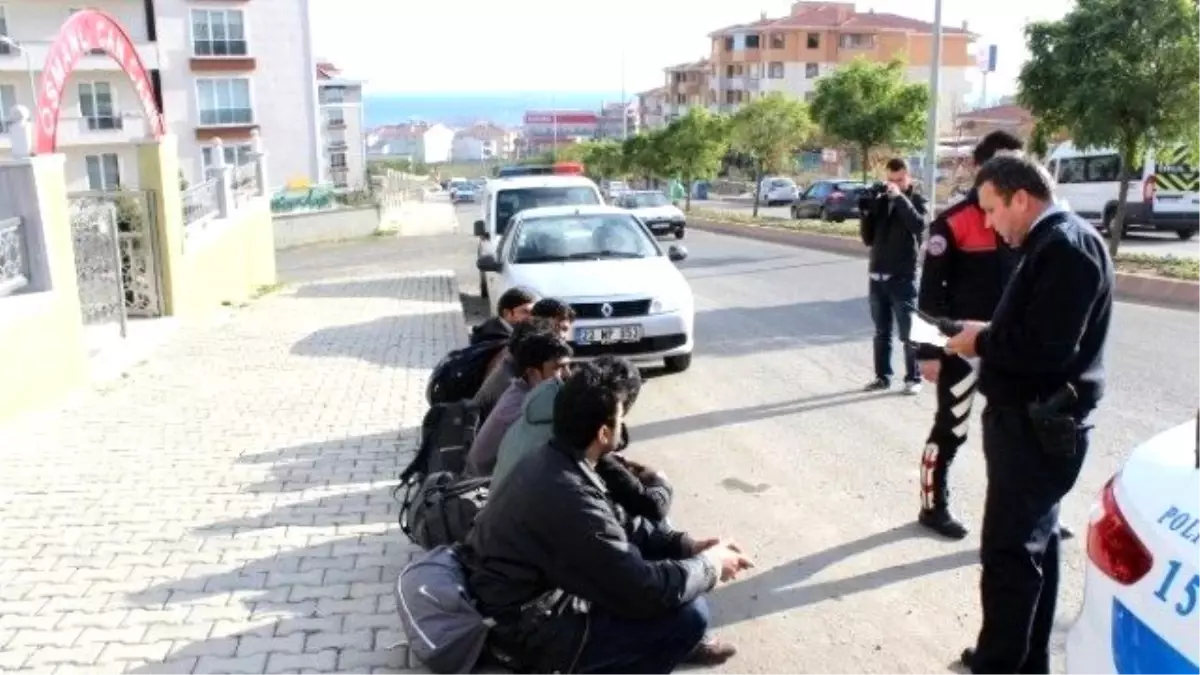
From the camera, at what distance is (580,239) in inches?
398

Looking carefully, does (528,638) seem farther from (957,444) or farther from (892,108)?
(892,108)

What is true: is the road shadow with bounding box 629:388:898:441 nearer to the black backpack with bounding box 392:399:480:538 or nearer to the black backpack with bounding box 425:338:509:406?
the black backpack with bounding box 425:338:509:406

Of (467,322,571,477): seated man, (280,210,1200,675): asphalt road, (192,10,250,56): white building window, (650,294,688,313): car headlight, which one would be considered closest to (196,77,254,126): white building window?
(192,10,250,56): white building window

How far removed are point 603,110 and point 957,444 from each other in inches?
5755

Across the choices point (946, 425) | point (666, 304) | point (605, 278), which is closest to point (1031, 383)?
point (946, 425)

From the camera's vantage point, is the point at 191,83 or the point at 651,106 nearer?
the point at 191,83

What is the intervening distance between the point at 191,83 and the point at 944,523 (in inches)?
1974

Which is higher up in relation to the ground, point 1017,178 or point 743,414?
point 1017,178

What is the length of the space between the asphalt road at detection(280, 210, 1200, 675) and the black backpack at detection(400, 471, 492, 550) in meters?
1.13

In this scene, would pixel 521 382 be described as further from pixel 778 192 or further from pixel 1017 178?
pixel 778 192

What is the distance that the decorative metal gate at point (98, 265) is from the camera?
9.67 m

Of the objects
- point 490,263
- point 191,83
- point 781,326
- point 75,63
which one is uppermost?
point 191,83

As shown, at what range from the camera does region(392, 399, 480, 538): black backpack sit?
504 centimetres

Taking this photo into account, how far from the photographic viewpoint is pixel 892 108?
25.4m
